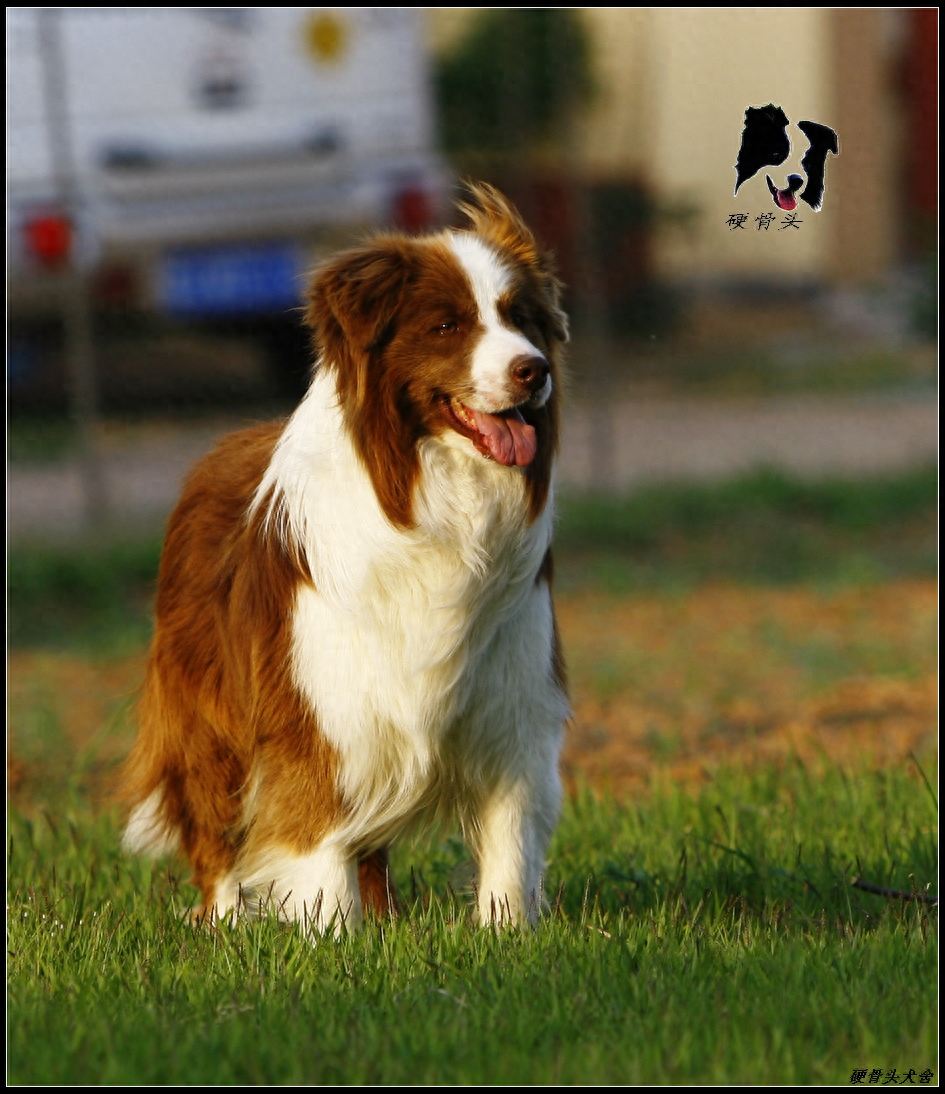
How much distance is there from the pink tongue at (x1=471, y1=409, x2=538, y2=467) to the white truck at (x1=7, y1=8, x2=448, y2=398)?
758 centimetres

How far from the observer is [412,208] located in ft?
37.5

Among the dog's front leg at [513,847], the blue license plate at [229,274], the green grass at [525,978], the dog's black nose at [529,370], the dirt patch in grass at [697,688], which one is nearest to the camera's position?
the green grass at [525,978]

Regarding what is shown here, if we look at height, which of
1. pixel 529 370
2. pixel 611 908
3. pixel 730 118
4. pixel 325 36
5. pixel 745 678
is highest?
pixel 325 36

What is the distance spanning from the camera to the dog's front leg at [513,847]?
4.07 metres

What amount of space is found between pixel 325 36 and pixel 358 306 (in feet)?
29.8

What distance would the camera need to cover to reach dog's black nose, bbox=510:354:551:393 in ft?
11.8

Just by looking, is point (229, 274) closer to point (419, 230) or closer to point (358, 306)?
point (419, 230)

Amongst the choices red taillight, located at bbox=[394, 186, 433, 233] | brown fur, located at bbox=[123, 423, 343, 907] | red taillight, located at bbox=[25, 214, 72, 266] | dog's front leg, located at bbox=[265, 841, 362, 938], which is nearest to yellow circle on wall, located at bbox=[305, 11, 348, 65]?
red taillight, located at bbox=[394, 186, 433, 233]

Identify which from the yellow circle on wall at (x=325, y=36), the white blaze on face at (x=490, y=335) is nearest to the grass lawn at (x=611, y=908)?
the white blaze on face at (x=490, y=335)

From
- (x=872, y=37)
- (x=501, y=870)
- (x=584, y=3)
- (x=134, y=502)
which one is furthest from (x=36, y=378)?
(x=501, y=870)

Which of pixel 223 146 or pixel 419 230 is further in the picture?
pixel 223 146

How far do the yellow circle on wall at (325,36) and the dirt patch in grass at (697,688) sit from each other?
5.19 metres

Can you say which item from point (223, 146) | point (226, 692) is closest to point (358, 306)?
point (226, 692)

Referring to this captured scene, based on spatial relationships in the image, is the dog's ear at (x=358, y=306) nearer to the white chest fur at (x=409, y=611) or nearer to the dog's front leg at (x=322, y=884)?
the white chest fur at (x=409, y=611)
